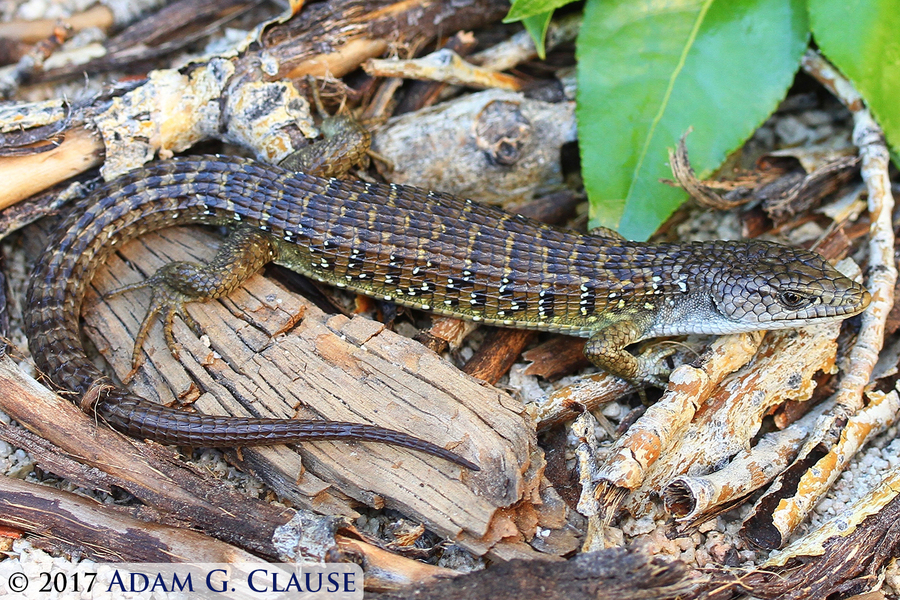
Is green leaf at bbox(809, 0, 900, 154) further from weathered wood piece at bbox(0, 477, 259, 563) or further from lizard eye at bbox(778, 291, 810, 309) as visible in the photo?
weathered wood piece at bbox(0, 477, 259, 563)

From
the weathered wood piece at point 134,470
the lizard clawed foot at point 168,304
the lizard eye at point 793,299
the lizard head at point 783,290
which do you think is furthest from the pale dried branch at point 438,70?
the weathered wood piece at point 134,470

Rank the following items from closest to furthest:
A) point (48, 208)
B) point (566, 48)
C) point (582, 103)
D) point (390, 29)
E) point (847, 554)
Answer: point (847, 554), point (48, 208), point (582, 103), point (390, 29), point (566, 48)

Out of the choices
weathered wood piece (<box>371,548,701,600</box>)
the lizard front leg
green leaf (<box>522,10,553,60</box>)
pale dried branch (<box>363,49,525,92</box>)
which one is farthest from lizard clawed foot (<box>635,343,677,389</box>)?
pale dried branch (<box>363,49,525,92</box>)

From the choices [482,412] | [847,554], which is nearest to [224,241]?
[482,412]

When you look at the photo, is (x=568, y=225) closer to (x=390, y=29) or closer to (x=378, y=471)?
(x=390, y=29)

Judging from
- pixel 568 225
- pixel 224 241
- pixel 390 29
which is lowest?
pixel 568 225

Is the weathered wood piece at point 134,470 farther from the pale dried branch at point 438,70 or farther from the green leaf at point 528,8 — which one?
the green leaf at point 528,8

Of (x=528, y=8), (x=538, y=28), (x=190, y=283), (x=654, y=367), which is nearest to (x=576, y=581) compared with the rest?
(x=654, y=367)
